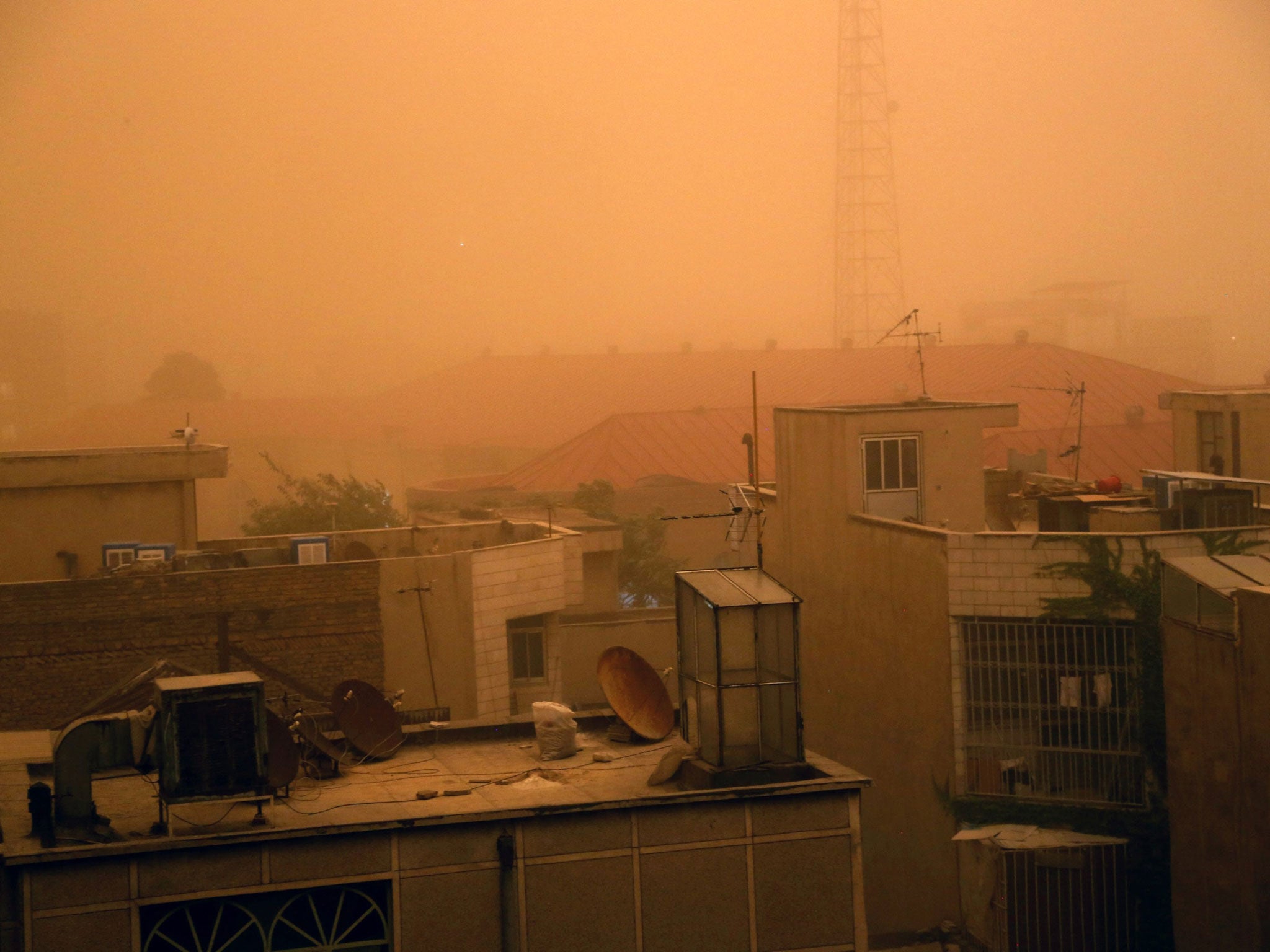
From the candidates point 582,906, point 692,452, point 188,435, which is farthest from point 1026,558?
point 692,452

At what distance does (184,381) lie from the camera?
91.1m

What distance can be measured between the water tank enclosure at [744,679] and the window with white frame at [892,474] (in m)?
9.24

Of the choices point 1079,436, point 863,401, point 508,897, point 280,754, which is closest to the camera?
point 508,897

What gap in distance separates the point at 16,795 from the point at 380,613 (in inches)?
354

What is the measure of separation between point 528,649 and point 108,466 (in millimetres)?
7935

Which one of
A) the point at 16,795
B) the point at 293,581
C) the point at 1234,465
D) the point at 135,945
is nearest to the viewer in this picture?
the point at 135,945

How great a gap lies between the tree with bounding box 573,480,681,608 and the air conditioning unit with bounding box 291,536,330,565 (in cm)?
2197

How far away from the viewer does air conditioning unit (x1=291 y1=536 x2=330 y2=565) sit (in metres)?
22.9

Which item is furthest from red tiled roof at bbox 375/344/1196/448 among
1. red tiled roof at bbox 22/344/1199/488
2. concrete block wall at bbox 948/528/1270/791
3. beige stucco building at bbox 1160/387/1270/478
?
concrete block wall at bbox 948/528/1270/791

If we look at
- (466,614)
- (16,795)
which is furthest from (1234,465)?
(16,795)

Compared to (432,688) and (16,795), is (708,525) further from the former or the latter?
(16,795)

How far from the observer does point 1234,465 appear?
2656cm

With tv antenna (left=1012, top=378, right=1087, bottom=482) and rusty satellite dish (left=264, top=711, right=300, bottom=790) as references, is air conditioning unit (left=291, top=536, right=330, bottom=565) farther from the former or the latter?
tv antenna (left=1012, top=378, right=1087, bottom=482)

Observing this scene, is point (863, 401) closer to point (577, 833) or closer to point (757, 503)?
point (757, 503)
